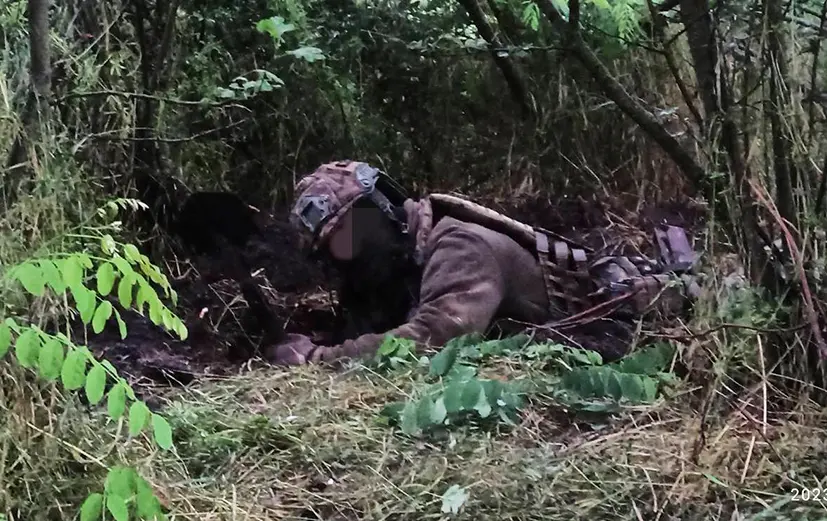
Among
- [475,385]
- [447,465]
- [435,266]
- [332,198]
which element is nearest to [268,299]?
[332,198]

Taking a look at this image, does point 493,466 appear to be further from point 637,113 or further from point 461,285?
point 461,285

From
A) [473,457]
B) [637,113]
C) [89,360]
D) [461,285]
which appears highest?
[637,113]

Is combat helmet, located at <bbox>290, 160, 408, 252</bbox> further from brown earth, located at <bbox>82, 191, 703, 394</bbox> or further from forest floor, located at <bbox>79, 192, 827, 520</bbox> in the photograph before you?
forest floor, located at <bbox>79, 192, 827, 520</bbox>

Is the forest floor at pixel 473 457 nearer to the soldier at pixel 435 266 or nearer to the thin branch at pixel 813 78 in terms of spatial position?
the soldier at pixel 435 266

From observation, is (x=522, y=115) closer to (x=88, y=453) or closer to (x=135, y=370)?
(x=135, y=370)

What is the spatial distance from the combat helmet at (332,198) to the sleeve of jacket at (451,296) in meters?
0.29

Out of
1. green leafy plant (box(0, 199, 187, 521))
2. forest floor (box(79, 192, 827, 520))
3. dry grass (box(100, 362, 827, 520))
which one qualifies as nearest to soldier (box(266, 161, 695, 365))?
forest floor (box(79, 192, 827, 520))

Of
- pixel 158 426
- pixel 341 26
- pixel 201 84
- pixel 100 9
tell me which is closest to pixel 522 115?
pixel 341 26

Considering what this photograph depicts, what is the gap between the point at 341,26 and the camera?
4230mm

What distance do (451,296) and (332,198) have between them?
0.59m

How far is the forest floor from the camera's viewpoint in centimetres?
165

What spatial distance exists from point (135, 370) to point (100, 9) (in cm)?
144

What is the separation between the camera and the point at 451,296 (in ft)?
9.56

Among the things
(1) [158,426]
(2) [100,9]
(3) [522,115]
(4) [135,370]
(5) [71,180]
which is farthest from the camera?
(3) [522,115]
